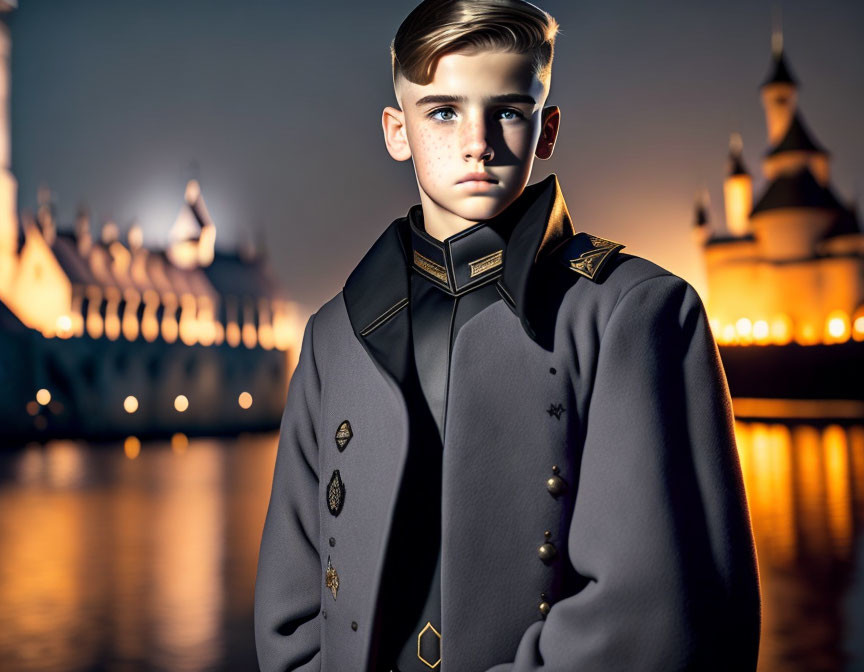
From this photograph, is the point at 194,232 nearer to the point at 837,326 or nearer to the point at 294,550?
the point at 837,326

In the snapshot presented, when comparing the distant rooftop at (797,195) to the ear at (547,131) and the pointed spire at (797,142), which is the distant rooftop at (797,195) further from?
the ear at (547,131)

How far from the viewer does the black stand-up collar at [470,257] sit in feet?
5.70

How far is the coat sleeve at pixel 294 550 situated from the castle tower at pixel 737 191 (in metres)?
53.3

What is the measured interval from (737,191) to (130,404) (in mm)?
33478

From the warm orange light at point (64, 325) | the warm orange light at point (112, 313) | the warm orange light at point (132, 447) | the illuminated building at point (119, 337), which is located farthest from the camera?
the warm orange light at point (112, 313)

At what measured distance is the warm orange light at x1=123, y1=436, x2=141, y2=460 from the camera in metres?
28.9

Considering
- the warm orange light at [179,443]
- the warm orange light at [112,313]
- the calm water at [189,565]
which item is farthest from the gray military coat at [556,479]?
the warm orange light at [112,313]

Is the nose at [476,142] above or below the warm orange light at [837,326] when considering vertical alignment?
above

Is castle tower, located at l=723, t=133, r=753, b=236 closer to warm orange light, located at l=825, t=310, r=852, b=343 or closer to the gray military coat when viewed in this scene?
warm orange light, located at l=825, t=310, r=852, b=343

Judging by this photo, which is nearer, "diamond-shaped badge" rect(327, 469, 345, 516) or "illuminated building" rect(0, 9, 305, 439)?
"diamond-shaped badge" rect(327, 469, 345, 516)

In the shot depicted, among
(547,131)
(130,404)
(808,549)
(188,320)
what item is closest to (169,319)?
(188,320)

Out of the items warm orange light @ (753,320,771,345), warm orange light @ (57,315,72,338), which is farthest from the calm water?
warm orange light @ (753,320,771,345)

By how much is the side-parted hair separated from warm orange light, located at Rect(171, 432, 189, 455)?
29.1 m

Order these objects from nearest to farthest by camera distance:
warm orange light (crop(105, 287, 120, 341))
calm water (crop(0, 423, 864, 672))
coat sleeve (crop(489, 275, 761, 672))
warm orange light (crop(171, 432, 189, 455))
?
coat sleeve (crop(489, 275, 761, 672)) < calm water (crop(0, 423, 864, 672)) < warm orange light (crop(171, 432, 189, 455)) < warm orange light (crop(105, 287, 120, 341))
